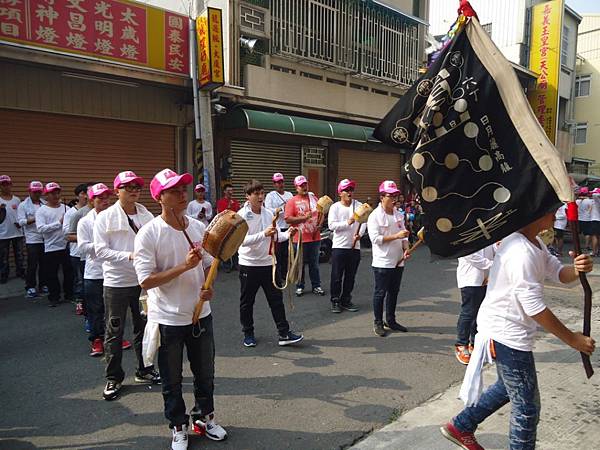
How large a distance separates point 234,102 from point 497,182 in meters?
9.96

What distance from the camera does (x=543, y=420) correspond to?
373 centimetres

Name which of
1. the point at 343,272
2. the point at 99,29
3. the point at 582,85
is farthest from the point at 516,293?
the point at 582,85

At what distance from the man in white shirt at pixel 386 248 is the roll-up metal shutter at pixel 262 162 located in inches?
296

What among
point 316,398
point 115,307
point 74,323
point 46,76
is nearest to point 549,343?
point 316,398

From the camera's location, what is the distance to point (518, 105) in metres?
2.72

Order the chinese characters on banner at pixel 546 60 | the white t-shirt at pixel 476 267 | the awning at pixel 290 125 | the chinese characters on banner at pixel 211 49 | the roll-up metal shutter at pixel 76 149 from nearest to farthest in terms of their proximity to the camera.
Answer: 1. the white t-shirt at pixel 476 267
2. the roll-up metal shutter at pixel 76 149
3. the chinese characters on banner at pixel 211 49
4. the awning at pixel 290 125
5. the chinese characters on banner at pixel 546 60

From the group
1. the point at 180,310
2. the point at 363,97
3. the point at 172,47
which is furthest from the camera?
the point at 363,97

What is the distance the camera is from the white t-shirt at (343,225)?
6965 mm

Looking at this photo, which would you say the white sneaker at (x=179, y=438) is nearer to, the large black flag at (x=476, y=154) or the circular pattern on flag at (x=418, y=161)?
the large black flag at (x=476, y=154)

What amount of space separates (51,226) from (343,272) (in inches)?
181

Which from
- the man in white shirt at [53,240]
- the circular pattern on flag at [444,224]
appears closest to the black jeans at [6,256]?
the man in white shirt at [53,240]

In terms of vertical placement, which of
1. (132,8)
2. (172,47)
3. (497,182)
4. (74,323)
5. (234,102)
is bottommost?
(74,323)

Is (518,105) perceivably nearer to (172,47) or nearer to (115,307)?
(115,307)

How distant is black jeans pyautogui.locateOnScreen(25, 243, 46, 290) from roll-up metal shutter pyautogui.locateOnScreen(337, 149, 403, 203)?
10070 millimetres
